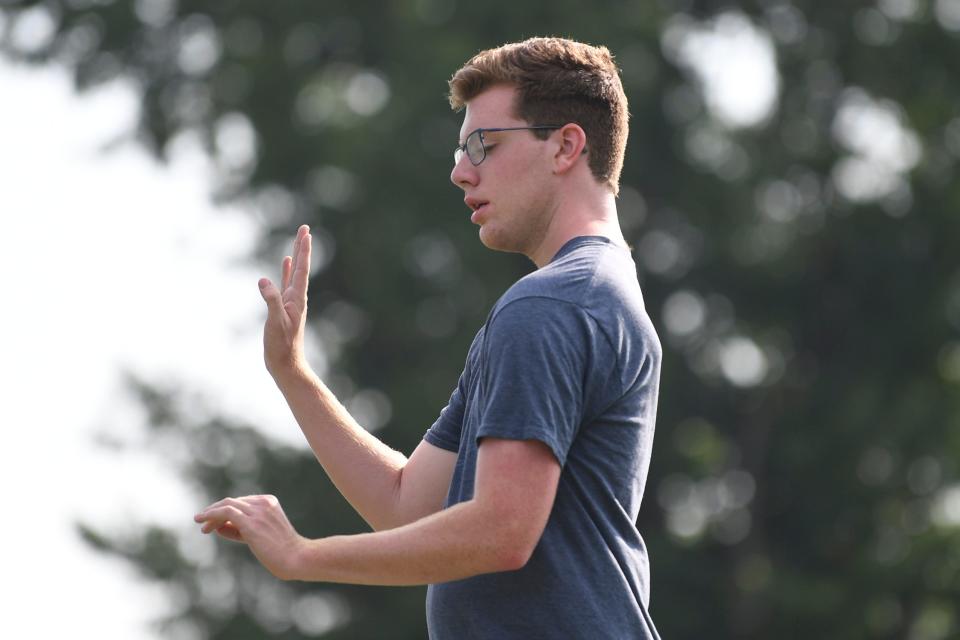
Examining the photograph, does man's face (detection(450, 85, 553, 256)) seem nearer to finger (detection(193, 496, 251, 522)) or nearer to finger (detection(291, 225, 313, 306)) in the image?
finger (detection(291, 225, 313, 306))

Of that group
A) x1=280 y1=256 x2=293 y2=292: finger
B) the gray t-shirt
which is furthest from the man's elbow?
x1=280 y1=256 x2=293 y2=292: finger

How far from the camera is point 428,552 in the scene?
2.97 m

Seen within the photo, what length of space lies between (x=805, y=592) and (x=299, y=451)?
5.02 metres

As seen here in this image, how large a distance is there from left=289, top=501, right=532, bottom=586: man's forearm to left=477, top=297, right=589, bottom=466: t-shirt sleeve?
0.15 m

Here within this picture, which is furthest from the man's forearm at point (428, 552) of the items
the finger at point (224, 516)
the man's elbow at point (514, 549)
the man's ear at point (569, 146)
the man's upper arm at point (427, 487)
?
the man's ear at point (569, 146)

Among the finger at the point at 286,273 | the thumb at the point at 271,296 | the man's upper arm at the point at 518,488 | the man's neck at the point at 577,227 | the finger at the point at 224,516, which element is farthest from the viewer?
the finger at the point at 286,273

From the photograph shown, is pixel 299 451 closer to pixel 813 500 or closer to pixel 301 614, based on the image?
pixel 301 614

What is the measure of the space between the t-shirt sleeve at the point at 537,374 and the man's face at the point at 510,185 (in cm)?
40

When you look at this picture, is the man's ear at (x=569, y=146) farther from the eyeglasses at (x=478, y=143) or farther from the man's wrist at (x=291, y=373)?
the man's wrist at (x=291, y=373)

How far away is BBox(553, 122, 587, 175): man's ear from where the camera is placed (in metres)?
3.47

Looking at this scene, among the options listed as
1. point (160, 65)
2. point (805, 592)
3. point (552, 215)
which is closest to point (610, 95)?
point (552, 215)

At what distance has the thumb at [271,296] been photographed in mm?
3615

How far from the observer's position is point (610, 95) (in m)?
3.54

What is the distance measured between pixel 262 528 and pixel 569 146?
38.6 inches
